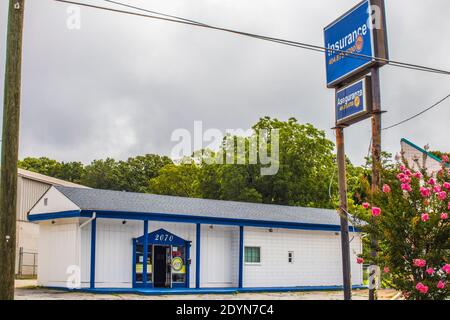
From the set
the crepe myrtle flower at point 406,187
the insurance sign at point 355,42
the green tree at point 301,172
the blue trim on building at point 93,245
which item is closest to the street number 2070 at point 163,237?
the blue trim on building at point 93,245

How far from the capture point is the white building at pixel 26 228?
46.7 metres

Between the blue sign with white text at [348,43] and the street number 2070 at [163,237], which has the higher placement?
the blue sign with white text at [348,43]

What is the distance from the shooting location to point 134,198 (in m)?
33.8

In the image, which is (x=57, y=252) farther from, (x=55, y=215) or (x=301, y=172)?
(x=301, y=172)

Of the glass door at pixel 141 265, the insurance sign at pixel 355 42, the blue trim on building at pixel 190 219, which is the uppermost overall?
the insurance sign at pixel 355 42

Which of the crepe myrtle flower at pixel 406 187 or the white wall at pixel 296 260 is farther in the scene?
the white wall at pixel 296 260

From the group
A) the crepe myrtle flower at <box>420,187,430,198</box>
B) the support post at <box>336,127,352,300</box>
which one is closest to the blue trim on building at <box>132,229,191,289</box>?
the support post at <box>336,127,352,300</box>

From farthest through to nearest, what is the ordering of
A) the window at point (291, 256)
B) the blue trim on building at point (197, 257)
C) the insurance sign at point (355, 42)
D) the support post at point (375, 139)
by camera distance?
the window at point (291, 256)
the blue trim on building at point (197, 257)
the insurance sign at point (355, 42)
the support post at point (375, 139)

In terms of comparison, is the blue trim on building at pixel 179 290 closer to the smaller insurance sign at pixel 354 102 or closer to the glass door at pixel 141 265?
the glass door at pixel 141 265

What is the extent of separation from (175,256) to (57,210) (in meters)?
6.00

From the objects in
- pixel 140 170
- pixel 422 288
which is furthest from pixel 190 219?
pixel 140 170

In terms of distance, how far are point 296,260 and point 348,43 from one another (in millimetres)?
15810

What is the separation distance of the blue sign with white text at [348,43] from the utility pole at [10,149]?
11124 millimetres

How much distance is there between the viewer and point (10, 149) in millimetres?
13570
